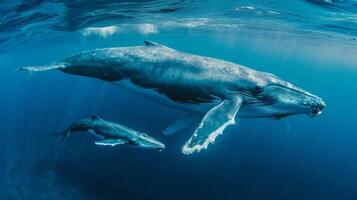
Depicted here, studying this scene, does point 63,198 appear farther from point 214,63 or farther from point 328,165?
point 328,165

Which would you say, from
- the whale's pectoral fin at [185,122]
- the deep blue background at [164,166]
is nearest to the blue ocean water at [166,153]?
the deep blue background at [164,166]

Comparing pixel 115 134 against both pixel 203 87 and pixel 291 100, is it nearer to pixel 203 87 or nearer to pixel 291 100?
pixel 203 87

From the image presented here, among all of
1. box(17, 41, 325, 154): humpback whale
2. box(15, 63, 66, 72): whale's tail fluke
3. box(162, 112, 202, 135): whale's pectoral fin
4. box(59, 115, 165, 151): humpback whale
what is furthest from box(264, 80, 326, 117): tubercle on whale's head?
box(15, 63, 66, 72): whale's tail fluke

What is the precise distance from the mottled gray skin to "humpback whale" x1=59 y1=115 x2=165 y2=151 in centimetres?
114

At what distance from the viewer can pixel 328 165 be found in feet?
70.3

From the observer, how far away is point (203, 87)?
7547 millimetres

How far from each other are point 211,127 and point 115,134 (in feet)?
13.0

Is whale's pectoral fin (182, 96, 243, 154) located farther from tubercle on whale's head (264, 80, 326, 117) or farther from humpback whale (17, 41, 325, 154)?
tubercle on whale's head (264, 80, 326, 117)

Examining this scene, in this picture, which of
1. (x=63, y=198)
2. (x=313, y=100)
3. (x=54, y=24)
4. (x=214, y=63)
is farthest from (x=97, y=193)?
(x=54, y=24)

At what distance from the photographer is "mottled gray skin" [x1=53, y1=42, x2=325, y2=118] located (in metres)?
7.08

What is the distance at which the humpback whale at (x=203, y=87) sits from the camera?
674cm

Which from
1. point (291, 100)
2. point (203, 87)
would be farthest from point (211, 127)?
point (291, 100)

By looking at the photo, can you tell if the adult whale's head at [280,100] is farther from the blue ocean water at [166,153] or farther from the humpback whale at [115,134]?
the blue ocean water at [166,153]

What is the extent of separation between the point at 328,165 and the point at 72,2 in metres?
19.0
